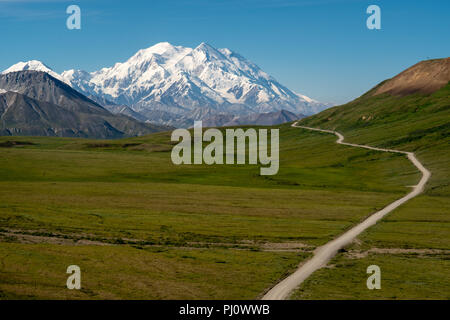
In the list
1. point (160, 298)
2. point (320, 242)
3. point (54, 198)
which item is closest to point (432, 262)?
point (320, 242)

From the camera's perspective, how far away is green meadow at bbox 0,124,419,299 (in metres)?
54.0

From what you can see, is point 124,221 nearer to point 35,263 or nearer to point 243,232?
point 243,232

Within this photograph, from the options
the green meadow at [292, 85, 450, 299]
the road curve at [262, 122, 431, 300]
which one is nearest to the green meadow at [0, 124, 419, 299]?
the road curve at [262, 122, 431, 300]

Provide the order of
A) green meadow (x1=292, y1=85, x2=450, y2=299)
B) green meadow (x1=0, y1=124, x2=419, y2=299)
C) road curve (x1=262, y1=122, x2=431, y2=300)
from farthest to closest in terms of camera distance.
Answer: green meadow (x1=0, y1=124, x2=419, y2=299)
green meadow (x1=292, y1=85, x2=450, y2=299)
road curve (x1=262, y1=122, x2=431, y2=300)

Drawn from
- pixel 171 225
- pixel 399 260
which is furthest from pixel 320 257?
pixel 171 225

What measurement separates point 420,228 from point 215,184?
71.2 meters

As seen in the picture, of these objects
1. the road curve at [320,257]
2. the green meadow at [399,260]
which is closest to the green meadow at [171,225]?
the road curve at [320,257]

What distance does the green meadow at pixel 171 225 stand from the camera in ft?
177

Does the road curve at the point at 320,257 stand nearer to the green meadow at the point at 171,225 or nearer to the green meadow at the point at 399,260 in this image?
the green meadow at the point at 399,260

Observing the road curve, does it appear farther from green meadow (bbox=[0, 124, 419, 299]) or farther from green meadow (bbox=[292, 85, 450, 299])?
green meadow (bbox=[0, 124, 419, 299])

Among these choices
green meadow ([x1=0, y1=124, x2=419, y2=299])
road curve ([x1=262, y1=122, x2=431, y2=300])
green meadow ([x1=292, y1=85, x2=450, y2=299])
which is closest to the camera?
road curve ([x1=262, y1=122, x2=431, y2=300])

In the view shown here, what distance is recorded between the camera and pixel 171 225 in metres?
86.3

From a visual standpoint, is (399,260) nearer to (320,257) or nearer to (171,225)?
(320,257)

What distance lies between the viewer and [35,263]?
5866cm
